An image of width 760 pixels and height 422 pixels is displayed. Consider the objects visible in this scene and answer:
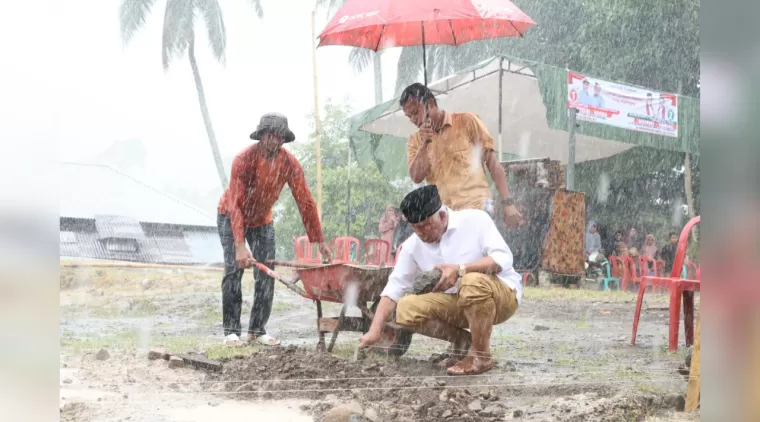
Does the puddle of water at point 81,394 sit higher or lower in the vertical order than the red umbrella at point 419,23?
lower

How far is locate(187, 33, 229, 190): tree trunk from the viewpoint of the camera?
3.22 m

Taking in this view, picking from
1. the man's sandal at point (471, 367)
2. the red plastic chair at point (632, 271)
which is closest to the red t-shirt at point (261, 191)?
the man's sandal at point (471, 367)

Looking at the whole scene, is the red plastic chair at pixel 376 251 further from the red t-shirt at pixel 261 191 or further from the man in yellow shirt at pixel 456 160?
the man in yellow shirt at pixel 456 160

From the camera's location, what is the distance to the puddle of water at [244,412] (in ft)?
7.69

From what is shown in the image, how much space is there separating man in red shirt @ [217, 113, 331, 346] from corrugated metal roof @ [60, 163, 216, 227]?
6.7 inches

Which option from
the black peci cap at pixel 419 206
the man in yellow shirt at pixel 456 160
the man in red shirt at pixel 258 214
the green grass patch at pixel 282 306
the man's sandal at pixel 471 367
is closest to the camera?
the black peci cap at pixel 419 206

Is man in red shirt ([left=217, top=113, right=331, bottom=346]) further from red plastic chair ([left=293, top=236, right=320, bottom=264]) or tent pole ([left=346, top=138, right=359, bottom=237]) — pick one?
tent pole ([left=346, top=138, right=359, bottom=237])

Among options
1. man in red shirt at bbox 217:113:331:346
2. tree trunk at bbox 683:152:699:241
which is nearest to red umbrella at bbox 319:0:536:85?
man in red shirt at bbox 217:113:331:346

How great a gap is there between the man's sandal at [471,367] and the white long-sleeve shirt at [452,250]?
0.31 m

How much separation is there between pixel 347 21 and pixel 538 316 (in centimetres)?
196

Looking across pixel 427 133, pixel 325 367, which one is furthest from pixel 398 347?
pixel 427 133

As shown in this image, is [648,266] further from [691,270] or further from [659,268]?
[691,270]

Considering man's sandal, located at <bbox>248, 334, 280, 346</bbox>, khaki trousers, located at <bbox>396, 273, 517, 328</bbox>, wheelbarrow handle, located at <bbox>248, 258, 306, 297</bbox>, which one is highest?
wheelbarrow handle, located at <bbox>248, 258, 306, 297</bbox>

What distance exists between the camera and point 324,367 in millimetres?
2820
